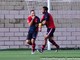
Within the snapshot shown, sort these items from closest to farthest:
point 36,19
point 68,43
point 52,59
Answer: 1. point 52,59
2. point 36,19
3. point 68,43

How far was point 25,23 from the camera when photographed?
800 inches

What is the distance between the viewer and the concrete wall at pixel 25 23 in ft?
66.4

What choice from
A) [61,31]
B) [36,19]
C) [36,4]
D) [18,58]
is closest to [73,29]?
[61,31]

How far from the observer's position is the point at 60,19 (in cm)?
2027

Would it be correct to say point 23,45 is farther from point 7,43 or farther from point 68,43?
point 68,43

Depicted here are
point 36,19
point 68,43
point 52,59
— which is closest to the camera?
point 52,59

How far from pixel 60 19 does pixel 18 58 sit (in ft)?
20.6

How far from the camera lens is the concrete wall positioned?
66.4ft

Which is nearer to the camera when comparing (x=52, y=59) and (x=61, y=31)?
(x=52, y=59)

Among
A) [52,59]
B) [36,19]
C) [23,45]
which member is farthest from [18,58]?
[23,45]

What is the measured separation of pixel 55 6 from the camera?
20.3 metres

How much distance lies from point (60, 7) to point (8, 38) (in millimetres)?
2593

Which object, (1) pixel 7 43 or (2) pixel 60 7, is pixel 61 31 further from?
(1) pixel 7 43

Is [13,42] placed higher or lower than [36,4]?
lower
